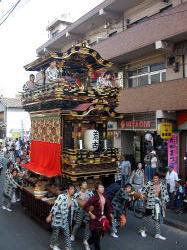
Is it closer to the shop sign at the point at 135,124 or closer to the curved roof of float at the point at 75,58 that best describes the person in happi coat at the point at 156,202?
the curved roof of float at the point at 75,58

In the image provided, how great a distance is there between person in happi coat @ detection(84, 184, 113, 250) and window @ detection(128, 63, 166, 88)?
35.3 feet

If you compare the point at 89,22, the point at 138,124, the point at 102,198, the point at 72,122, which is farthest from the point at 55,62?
the point at 89,22

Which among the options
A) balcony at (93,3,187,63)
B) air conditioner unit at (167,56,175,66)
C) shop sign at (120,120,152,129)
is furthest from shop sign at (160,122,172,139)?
balcony at (93,3,187,63)

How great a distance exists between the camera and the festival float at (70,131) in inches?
369

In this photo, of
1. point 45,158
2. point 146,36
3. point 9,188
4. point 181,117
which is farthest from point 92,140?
point 146,36

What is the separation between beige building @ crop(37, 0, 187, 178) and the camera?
46.5 ft

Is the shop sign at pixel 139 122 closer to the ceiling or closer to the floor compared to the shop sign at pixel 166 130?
closer to the ceiling

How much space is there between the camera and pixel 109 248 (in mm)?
7621

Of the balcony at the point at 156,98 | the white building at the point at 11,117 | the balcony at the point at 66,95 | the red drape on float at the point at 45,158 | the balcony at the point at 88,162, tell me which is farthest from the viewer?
the white building at the point at 11,117

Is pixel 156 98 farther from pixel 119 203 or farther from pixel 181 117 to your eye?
pixel 119 203

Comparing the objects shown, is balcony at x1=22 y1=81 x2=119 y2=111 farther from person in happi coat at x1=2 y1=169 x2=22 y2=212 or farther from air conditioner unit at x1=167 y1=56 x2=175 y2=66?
air conditioner unit at x1=167 y1=56 x2=175 y2=66

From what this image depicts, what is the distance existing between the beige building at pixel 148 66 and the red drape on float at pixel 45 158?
6.82 meters

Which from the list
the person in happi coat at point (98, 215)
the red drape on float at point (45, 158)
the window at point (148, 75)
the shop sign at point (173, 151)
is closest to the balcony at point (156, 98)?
the window at point (148, 75)

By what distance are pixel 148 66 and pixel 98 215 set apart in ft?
40.0
